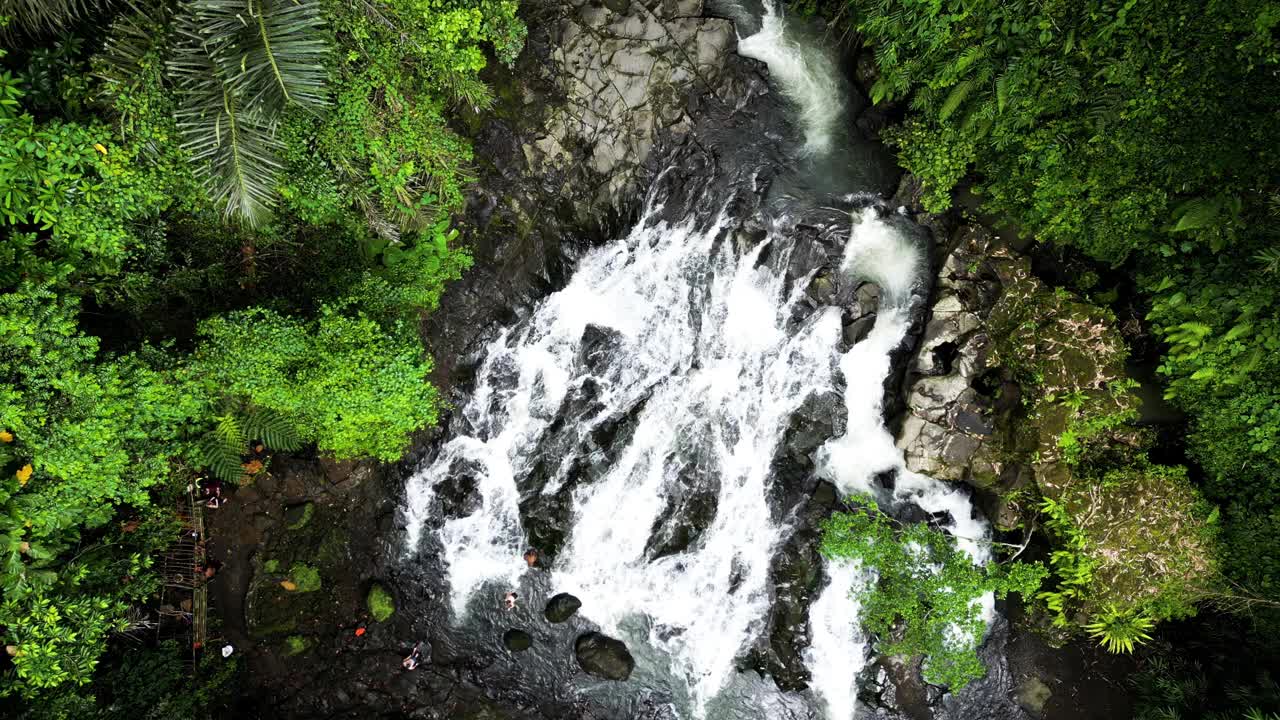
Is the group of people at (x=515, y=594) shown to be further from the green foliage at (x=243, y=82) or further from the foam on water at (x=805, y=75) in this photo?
the foam on water at (x=805, y=75)

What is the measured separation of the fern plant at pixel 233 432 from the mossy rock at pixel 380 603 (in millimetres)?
3323

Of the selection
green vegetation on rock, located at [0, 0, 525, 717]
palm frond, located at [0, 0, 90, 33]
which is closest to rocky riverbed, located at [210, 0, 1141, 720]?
green vegetation on rock, located at [0, 0, 525, 717]

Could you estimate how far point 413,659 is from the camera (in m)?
10.3

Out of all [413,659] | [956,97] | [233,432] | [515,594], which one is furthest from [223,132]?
[413,659]

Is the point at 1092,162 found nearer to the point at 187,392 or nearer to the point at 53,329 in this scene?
the point at 187,392

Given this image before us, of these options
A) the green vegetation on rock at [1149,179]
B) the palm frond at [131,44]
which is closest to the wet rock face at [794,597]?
the green vegetation on rock at [1149,179]

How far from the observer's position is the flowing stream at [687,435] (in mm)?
9688

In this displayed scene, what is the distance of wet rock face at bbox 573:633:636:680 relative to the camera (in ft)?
33.3

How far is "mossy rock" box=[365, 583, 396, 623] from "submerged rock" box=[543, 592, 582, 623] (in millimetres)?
2821

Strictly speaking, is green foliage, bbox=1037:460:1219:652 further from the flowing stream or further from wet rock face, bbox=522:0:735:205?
wet rock face, bbox=522:0:735:205

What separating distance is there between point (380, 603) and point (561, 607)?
3228 mm

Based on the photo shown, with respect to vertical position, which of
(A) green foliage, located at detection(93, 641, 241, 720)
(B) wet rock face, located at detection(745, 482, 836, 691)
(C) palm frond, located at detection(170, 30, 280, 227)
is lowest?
(A) green foliage, located at detection(93, 641, 241, 720)

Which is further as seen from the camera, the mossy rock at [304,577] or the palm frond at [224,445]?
the mossy rock at [304,577]

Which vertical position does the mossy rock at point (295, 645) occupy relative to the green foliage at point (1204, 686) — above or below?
below
